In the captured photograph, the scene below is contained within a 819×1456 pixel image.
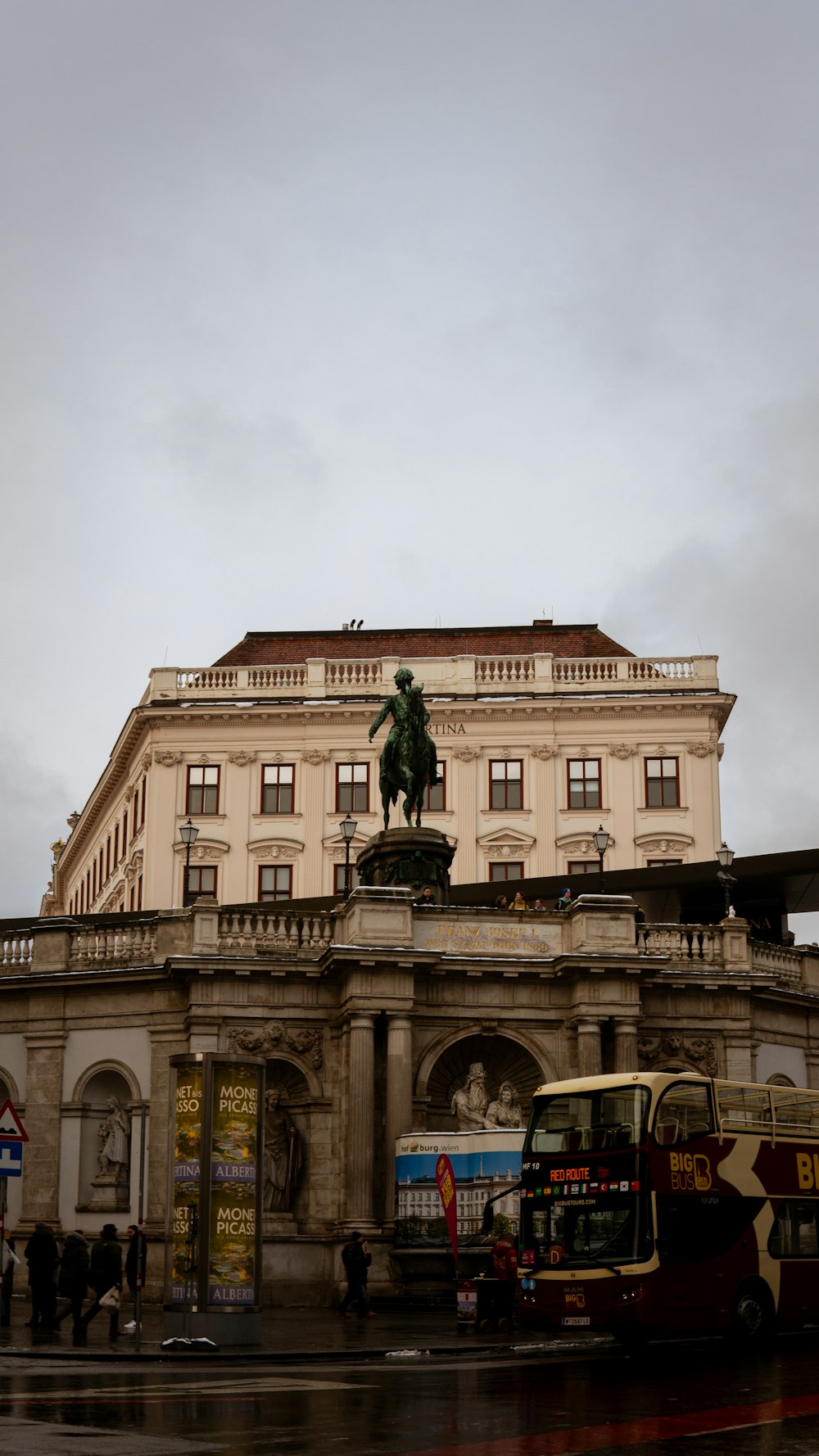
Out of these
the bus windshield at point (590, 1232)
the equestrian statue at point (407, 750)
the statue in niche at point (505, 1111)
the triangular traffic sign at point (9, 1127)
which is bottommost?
the bus windshield at point (590, 1232)

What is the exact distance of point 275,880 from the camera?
241ft

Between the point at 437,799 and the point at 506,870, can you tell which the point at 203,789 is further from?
the point at 506,870

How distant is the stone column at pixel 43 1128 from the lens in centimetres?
4169

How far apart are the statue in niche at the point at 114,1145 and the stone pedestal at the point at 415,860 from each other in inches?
341

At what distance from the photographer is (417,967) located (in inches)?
1624

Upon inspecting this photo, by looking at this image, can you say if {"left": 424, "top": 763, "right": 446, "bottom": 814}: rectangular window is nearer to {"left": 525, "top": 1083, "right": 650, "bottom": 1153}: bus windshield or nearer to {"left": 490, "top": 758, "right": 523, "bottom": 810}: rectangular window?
{"left": 490, "top": 758, "right": 523, "bottom": 810}: rectangular window

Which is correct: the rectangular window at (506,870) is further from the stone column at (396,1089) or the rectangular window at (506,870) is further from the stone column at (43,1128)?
the stone column at (43,1128)

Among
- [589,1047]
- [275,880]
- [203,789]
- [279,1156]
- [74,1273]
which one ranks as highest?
[203,789]

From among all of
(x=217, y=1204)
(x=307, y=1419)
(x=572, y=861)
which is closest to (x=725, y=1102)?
(x=217, y=1204)

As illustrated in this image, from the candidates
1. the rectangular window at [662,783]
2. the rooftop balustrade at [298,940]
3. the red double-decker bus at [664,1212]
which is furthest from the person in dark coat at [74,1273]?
the rectangular window at [662,783]

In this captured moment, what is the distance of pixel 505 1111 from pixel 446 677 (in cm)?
3653

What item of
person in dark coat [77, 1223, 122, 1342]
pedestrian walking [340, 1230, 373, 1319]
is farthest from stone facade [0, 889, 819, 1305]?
person in dark coat [77, 1223, 122, 1342]

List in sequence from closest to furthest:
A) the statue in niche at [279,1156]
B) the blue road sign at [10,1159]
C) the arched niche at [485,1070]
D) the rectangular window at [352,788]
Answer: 1. the blue road sign at [10,1159]
2. the statue in niche at [279,1156]
3. the arched niche at [485,1070]
4. the rectangular window at [352,788]

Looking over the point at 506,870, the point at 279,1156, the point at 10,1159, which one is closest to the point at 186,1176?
the point at 10,1159
